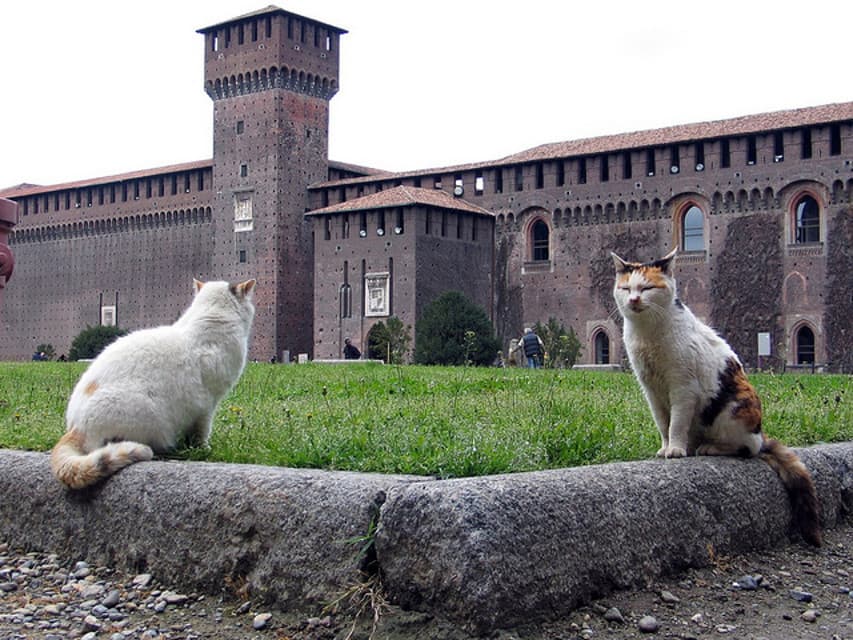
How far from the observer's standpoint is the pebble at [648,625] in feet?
10.7

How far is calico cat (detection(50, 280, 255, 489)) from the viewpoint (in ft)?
13.6

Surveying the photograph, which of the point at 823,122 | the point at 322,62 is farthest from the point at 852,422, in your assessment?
the point at 322,62

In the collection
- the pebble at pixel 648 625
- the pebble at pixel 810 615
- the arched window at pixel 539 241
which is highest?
the arched window at pixel 539 241

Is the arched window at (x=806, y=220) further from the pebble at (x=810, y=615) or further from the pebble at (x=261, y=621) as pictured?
the pebble at (x=261, y=621)

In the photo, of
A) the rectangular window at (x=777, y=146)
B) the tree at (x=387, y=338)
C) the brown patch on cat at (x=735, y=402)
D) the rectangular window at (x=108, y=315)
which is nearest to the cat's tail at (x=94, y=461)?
the brown patch on cat at (x=735, y=402)

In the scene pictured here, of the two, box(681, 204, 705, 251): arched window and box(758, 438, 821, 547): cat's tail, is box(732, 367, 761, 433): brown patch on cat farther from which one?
box(681, 204, 705, 251): arched window

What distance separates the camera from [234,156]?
38688 millimetres

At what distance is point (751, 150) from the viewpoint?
100ft

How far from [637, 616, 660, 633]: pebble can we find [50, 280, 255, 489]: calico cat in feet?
6.23

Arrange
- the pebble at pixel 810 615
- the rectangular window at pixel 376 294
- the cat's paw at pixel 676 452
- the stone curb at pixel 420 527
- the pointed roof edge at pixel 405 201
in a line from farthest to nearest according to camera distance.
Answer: the rectangular window at pixel 376 294, the pointed roof edge at pixel 405 201, the cat's paw at pixel 676 452, the pebble at pixel 810 615, the stone curb at pixel 420 527

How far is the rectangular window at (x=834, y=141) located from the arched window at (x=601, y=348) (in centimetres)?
813

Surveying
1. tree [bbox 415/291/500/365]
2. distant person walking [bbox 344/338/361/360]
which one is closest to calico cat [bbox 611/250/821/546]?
tree [bbox 415/291/500/365]

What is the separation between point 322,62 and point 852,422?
112 feet

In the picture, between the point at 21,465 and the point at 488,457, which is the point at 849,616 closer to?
the point at 488,457
